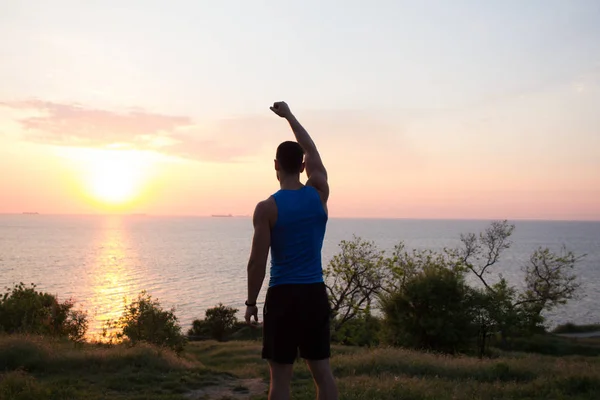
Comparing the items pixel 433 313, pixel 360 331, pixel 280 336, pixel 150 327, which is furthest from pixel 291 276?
pixel 360 331

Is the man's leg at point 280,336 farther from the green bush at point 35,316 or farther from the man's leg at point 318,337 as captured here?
the green bush at point 35,316

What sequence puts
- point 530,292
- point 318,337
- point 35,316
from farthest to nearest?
point 530,292, point 35,316, point 318,337

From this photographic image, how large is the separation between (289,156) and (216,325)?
147 ft

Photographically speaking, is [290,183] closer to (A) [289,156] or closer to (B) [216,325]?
(A) [289,156]

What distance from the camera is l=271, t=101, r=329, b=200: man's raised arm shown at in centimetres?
429

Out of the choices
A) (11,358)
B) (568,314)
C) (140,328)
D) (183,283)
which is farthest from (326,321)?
(183,283)

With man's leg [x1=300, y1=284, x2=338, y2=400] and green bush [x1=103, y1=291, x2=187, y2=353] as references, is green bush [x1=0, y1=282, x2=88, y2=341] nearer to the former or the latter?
green bush [x1=103, y1=291, x2=187, y2=353]

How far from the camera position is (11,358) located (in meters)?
10.0

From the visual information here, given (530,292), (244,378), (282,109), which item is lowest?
(530,292)

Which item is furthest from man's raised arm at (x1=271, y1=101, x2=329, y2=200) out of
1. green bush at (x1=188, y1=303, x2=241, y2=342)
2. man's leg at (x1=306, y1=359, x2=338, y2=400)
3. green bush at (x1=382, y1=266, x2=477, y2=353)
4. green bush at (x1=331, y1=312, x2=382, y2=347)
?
green bush at (x1=188, y1=303, x2=241, y2=342)

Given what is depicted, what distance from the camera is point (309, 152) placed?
4.46 meters

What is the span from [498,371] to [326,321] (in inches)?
296

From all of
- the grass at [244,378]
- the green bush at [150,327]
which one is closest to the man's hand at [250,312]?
the grass at [244,378]

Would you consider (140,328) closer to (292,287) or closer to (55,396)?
(55,396)
